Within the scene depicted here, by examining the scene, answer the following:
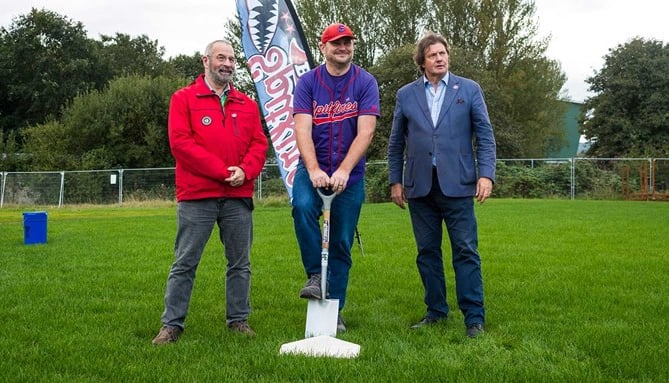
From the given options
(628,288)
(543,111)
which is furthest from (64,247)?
(543,111)

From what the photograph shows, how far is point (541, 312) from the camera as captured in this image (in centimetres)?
498

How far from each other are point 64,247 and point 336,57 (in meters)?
7.06

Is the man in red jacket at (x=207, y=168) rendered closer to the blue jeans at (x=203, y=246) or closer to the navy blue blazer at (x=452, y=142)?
the blue jeans at (x=203, y=246)

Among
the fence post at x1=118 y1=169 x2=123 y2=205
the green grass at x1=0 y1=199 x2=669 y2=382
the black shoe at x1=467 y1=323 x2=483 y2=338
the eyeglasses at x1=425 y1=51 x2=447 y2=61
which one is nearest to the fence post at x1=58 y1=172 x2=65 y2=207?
the fence post at x1=118 y1=169 x2=123 y2=205

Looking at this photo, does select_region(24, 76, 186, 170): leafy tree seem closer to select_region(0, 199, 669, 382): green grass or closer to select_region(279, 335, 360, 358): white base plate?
select_region(0, 199, 669, 382): green grass

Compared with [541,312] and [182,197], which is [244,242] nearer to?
[182,197]

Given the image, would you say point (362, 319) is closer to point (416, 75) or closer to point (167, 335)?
point (167, 335)

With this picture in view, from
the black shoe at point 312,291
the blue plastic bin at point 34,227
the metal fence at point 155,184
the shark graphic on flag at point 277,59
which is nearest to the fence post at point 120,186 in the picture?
the metal fence at point 155,184

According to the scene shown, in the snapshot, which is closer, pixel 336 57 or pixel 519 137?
pixel 336 57

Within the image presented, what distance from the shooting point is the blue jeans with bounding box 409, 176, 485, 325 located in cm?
439

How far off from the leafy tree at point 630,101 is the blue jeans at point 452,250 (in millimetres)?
33343

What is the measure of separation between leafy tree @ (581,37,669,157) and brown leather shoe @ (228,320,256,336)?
112 ft

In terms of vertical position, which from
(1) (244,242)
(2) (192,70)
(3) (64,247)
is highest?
(2) (192,70)

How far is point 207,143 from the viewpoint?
4.28 m
